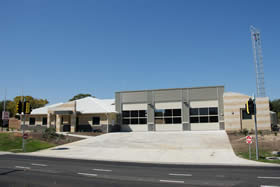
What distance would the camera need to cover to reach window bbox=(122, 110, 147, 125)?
131 ft

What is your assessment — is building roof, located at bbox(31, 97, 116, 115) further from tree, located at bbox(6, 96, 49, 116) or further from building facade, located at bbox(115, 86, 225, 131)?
tree, located at bbox(6, 96, 49, 116)

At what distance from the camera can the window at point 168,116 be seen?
38438 millimetres

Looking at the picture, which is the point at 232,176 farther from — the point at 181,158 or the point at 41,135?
the point at 41,135

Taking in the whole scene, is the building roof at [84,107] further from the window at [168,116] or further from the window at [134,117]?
the window at [168,116]

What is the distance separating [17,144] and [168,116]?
21351mm

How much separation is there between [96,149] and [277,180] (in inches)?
731

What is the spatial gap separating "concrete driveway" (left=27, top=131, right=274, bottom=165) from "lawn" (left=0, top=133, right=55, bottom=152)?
6.32ft

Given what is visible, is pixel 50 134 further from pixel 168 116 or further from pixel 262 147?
pixel 262 147

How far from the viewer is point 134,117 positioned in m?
40.3

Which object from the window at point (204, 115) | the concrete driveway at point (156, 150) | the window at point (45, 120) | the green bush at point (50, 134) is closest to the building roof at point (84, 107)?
the window at point (45, 120)

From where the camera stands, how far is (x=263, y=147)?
2228 centimetres

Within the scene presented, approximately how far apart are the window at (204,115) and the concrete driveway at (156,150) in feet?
19.0

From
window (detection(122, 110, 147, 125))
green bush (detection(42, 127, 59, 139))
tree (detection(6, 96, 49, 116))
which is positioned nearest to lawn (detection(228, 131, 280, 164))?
window (detection(122, 110, 147, 125))

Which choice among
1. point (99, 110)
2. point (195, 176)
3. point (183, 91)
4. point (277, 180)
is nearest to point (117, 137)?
point (99, 110)
